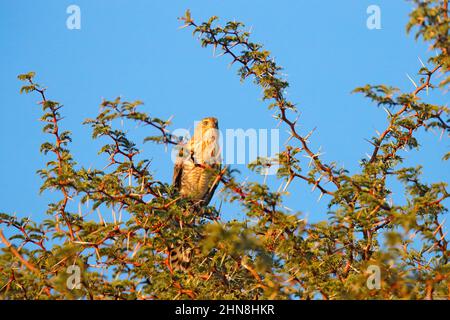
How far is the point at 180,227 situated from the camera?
540cm

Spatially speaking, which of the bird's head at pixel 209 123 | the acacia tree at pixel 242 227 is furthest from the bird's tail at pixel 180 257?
the bird's head at pixel 209 123

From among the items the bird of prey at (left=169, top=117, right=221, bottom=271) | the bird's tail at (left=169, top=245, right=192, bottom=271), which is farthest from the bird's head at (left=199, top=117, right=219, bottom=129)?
the bird's tail at (left=169, top=245, right=192, bottom=271)

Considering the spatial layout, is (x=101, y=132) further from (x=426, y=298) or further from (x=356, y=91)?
(x=426, y=298)

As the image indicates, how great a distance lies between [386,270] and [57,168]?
2.69 metres

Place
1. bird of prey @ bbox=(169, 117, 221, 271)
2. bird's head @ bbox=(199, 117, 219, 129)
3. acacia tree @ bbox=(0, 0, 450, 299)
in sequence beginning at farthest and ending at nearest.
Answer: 1. bird's head @ bbox=(199, 117, 219, 129)
2. bird of prey @ bbox=(169, 117, 221, 271)
3. acacia tree @ bbox=(0, 0, 450, 299)

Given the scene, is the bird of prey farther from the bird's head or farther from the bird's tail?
the bird's tail

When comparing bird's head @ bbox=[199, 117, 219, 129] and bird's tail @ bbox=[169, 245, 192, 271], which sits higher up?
bird's head @ bbox=[199, 117, 219, 129]

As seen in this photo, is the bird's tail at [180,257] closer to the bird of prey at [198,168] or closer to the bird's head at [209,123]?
the bird of prey at [198,168]

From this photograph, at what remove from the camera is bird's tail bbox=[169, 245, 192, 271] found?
5508 mm

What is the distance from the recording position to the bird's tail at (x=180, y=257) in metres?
5.51

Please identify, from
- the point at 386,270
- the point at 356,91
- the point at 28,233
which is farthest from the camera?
the point at 28,233

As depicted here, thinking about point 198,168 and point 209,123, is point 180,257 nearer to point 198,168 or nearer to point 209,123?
point 198,168

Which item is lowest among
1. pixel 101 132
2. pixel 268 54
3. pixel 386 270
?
pixel 386 270
